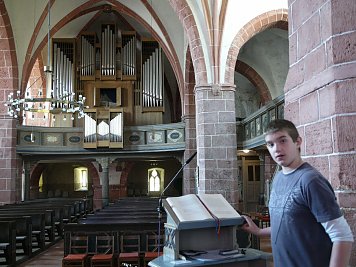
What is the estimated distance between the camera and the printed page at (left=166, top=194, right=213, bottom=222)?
9.38 ft

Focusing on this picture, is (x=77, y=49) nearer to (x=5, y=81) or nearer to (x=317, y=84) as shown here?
(x=5, y=81)

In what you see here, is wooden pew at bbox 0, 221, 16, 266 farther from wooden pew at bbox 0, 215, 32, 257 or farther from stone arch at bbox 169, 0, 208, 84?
stone arch at bbox 169, 0, 208, 84

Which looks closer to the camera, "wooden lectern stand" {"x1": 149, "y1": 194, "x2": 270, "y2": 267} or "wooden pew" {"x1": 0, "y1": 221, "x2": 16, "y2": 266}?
"wooden lectern stand" {"x1": 149, "y1": 194, "x2": 270, "y2": 267}

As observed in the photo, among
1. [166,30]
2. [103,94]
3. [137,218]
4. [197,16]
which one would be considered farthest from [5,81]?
[137,218]

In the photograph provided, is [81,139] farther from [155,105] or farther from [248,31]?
[248,31]

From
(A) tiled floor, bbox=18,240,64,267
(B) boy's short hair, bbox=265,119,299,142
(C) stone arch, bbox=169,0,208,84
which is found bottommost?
(A) tiled floor, bbox=18,240,64,267

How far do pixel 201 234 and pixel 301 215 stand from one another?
3.21 ft

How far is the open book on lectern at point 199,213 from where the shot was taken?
282cm

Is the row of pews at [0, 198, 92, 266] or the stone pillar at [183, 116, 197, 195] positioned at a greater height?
the stone pillar at [183, 116, 197, 195]

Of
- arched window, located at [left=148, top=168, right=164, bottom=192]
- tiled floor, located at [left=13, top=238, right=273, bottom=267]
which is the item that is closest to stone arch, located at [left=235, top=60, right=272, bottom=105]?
tiled floor, located at [left=13, top=238, right=273, bottom=267]

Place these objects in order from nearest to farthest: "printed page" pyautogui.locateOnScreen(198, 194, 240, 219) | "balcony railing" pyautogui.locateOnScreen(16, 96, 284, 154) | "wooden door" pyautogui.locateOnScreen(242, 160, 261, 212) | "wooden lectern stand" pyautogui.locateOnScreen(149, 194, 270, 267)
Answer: "wooden lectern stand" pyautogui.locateOnScreen(149, 194, 270, 267) → "printed page" pyautogui.locateOnScreen(198, 194, 240, 219) → "balcony railing" pyautogui.locateOnScreen(16, 96, 284, 154) → "wooden door" pyautogui.locateOnScreen(242, 160, 261, 212)

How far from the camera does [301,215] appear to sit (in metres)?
2.13

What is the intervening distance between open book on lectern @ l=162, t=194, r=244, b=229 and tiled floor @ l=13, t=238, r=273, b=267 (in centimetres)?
650

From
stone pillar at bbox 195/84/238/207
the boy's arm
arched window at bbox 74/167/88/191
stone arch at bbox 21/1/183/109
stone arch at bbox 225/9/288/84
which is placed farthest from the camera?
arched window at bbox 74/167/88/191
